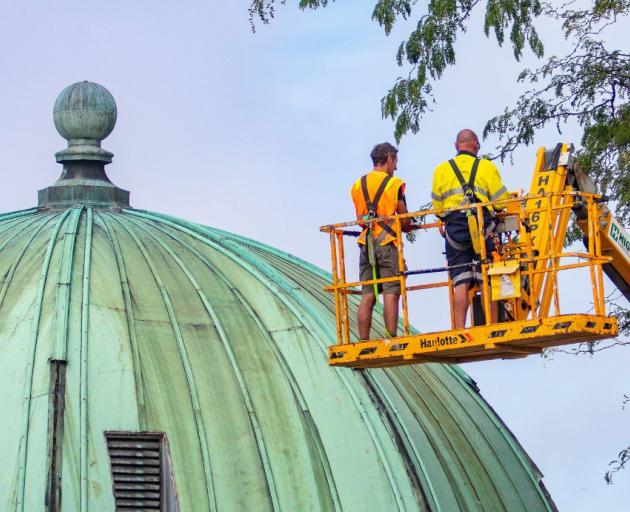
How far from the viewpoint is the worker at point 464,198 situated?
A: 1953 centimetres

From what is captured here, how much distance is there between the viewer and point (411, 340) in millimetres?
19312

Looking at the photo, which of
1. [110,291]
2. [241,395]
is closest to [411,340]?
[241,395]

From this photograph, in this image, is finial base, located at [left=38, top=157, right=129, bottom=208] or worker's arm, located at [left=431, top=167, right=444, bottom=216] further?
finial base, located at [left=38, top=157, right=129, bottom=208]

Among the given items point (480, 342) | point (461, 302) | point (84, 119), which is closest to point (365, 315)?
point (461, 302)

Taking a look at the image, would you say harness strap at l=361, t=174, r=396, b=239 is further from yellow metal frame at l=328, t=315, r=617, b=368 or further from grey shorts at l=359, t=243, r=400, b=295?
yellow metal frame at l=328, t=315, r=617, b=368

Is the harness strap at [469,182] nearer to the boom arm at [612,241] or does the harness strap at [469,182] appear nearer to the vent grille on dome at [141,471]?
the boom arm at [612,241]

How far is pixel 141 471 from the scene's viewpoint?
21938 millimetres

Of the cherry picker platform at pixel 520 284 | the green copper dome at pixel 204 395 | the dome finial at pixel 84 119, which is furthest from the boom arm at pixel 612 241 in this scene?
the dome finial at pixel 84 119

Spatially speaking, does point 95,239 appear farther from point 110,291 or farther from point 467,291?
point 467,291

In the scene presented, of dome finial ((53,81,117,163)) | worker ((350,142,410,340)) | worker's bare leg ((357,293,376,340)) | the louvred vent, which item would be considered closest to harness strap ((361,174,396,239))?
worker ((350,142,410,340))

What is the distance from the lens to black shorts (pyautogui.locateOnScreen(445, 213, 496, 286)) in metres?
19.6

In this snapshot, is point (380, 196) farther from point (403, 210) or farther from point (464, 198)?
point (464, 198)

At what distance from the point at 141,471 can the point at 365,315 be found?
3415 mm

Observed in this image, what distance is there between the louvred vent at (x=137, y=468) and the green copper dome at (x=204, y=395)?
29 millimetres
